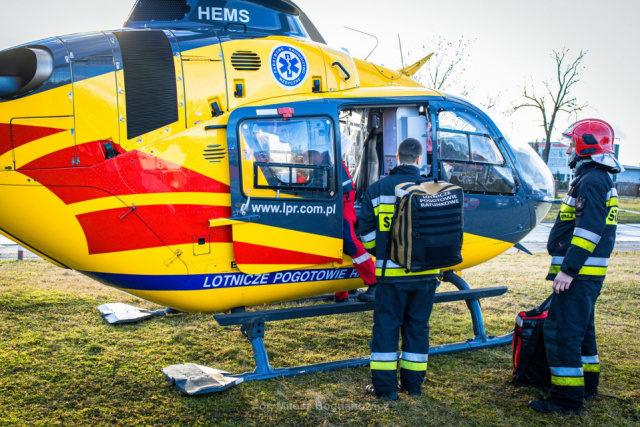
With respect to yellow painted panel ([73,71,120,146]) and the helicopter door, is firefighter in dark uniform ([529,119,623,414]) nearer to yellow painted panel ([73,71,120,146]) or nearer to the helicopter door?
the helicopter door

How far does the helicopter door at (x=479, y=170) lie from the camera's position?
4891 mm

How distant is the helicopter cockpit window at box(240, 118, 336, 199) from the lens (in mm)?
4086

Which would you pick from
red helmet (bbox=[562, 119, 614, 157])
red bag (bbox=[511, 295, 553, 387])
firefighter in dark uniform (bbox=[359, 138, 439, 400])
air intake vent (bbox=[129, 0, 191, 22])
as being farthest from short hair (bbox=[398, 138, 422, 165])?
air intake vent (bbox=[129, 0, 191, 22])

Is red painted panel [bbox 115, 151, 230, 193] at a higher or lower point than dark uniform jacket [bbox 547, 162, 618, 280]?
higher

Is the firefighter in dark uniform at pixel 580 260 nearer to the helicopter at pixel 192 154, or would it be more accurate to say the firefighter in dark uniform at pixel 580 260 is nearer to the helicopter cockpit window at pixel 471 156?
the helicopter cockpit window at pixel 471 156

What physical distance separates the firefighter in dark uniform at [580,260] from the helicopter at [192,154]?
1.24 meters

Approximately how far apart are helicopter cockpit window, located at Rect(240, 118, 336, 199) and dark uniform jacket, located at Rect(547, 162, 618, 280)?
192 cm

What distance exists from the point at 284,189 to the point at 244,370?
5.97ft

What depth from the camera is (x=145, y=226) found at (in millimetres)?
3891

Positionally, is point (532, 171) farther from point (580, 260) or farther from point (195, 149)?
point (195, 149)

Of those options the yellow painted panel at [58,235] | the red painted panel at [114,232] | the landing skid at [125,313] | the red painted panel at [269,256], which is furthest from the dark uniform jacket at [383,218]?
the landing skid at [125,313]

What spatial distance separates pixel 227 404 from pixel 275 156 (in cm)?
203

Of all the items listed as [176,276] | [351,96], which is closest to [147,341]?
[176,276]

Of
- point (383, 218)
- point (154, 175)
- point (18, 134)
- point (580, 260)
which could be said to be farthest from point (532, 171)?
point (18, 134)
